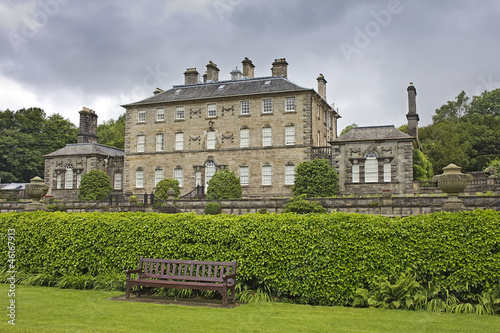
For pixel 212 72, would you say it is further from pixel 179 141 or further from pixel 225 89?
pixel 179 141

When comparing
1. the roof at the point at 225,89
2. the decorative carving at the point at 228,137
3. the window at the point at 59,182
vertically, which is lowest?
the window at the point at 59,182

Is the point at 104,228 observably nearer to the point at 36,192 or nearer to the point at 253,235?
the point at 253,235

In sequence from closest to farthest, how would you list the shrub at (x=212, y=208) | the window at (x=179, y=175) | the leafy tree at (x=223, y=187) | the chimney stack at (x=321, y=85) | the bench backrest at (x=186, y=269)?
the bench backrest at (x=186, y=269) → the shrub at (x=212, y=208) → the leafy tree at (x=223, y=187) → the window at (x=179, y=175) → the chimney stack at (x=321, y=85)

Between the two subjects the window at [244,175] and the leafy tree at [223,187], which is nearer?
the leafy tree at [223,187]

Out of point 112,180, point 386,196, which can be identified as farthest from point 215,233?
point 112,180

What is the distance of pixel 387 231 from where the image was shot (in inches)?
Answer: 390

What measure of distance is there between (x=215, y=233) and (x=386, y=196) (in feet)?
43.1

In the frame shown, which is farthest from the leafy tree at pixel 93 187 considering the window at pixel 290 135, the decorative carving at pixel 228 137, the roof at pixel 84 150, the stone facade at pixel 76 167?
the window at pixel 290 135

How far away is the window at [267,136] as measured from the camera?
3594 centimetres

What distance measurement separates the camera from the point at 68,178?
4175cm

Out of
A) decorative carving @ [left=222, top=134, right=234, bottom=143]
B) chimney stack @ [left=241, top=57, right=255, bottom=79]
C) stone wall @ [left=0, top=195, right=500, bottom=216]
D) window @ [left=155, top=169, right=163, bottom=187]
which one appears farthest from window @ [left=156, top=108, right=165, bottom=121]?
stone wall @ [left=0, top=195, right=500, bottom=216]

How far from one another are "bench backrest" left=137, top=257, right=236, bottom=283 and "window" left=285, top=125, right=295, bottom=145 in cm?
2470

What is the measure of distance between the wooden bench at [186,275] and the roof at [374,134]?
2293 centimetres

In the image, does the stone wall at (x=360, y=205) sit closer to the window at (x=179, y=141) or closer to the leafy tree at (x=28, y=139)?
the window at (x=179, y=141)
